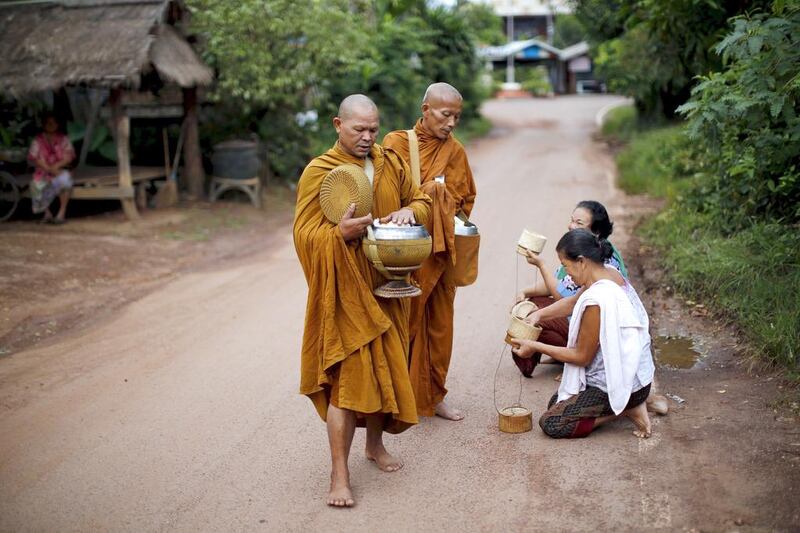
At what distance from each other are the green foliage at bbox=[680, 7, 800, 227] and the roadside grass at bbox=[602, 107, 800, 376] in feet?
0.92

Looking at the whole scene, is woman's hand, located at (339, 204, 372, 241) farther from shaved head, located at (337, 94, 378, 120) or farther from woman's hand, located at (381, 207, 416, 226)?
shaved head, located at (337, 94, 378, 120)

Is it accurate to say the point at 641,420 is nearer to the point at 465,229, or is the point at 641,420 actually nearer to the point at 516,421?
the point at 516,421

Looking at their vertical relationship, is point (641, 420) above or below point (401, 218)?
below

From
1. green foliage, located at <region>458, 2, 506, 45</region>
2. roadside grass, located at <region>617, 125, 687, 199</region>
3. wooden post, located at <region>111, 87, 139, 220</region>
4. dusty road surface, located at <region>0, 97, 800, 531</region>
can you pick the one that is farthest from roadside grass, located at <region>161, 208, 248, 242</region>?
green foliage, located at <region>458, 2, 506, 45</region>

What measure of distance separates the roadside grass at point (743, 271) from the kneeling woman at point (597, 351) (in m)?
1.28

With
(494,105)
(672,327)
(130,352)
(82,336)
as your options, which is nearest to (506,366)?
(672,327)

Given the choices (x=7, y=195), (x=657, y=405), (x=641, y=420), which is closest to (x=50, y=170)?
(x=7, y=195)

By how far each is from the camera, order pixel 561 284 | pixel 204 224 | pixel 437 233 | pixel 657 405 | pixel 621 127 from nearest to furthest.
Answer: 1. pixel 437 233
2. pixel 657 405
3. pixel 561 284
4. pixel 204 224
5. pixel 621 127

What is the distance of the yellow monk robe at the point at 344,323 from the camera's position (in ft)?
13.7

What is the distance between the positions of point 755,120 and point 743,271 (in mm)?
1435

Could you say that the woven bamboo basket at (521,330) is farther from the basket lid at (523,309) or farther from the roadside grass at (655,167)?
the roadside grass at (655,167)

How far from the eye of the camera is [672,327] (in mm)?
7031

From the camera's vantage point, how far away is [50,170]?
12.1m

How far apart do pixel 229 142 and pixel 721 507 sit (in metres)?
11.2
